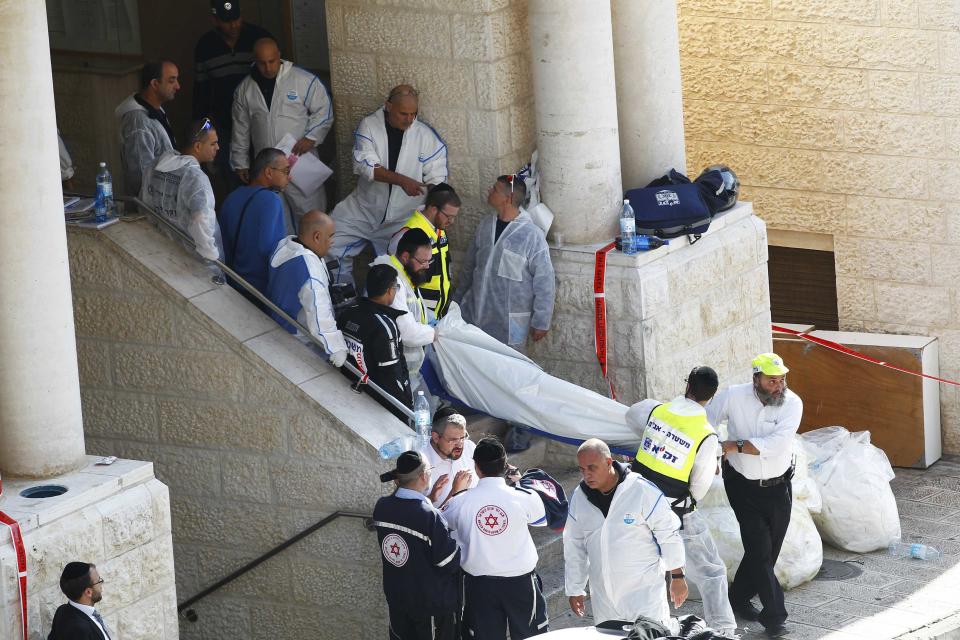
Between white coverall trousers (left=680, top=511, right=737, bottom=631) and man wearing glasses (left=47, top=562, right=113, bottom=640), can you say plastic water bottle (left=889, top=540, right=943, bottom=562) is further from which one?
man wearing glasses (left=47, top=562, right=113, bottom=640)

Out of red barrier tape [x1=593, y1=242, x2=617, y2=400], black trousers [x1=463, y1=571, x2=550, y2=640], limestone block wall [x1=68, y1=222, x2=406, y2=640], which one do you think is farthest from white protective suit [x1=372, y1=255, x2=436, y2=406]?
black trousers [x1=463, y1=571, x2=550, y2=640]

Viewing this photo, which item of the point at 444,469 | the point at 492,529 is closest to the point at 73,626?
the point at 492,529

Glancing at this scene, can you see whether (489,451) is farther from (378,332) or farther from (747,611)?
(747,611)

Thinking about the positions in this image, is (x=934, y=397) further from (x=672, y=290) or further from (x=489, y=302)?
(x=489, y=302)

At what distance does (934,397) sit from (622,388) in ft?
12.0

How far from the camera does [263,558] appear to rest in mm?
10062

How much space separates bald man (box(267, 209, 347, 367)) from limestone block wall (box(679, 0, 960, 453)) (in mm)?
5351

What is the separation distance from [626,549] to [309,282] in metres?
2.51

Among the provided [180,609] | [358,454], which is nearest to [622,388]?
[358,454]

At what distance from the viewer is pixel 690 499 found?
9.20m

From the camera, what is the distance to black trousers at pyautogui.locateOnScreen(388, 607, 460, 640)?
342 inches

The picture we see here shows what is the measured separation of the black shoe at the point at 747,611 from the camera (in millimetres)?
9992

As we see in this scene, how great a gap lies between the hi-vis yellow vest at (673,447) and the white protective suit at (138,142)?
376 cm

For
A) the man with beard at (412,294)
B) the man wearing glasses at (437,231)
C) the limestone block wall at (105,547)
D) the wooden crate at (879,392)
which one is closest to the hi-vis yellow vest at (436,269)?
the man wearing glasses at (437,231)
